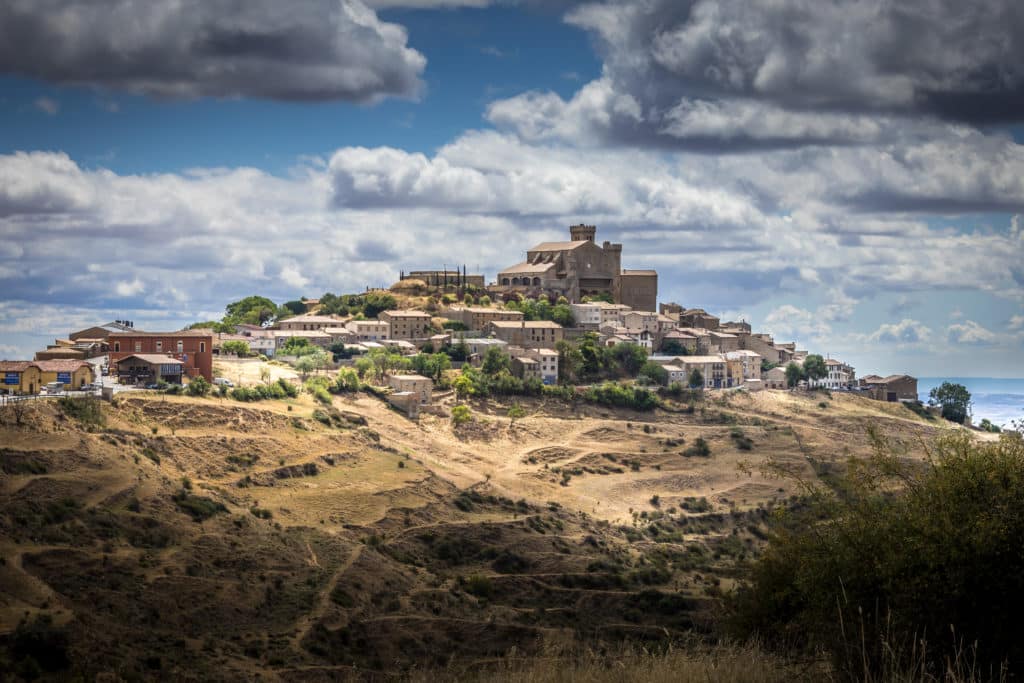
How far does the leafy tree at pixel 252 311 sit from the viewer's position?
95312 mm

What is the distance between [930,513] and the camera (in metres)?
21.0

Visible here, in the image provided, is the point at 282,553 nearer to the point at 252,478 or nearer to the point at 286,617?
the point at 286,617

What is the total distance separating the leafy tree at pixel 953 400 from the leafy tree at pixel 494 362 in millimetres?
40409

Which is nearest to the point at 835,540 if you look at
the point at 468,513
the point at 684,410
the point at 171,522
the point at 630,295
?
the point at 171,522

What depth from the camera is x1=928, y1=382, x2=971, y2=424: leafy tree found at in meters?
92.2

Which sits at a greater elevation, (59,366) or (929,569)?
(59,366)

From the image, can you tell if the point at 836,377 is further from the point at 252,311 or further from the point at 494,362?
the point at 252,311

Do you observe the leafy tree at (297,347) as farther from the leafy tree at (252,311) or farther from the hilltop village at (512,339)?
the leafy tree at (252,311)

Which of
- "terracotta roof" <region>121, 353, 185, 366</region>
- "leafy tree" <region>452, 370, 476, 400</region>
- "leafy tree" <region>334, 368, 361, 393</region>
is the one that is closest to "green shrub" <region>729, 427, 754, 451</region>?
"leafy tree" <region>452, 370, 476, 400</region>

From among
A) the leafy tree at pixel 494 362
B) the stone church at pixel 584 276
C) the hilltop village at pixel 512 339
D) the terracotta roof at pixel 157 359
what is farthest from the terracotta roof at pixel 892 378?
the terracotta roof at pixel 157 359

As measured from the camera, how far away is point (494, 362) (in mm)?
75125

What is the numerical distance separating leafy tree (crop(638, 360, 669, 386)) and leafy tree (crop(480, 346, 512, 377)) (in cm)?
1119

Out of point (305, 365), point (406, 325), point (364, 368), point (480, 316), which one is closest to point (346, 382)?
point (364, 368)

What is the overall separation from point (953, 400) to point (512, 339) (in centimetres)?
3988
